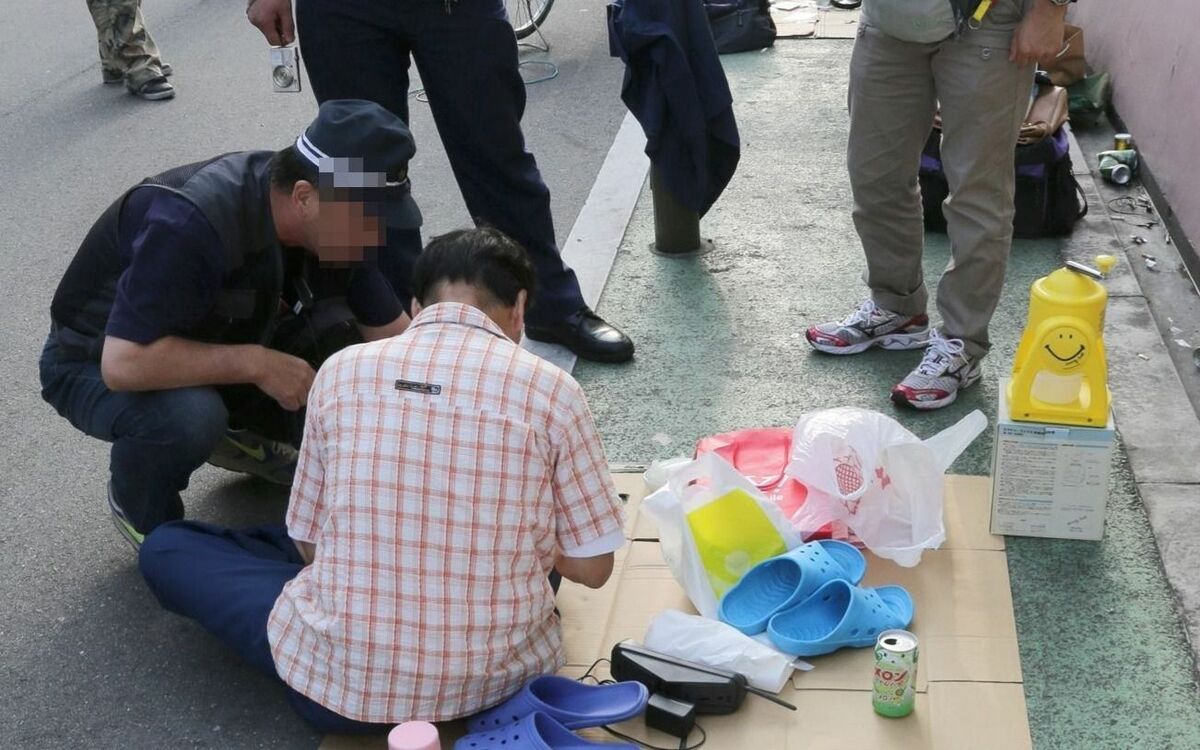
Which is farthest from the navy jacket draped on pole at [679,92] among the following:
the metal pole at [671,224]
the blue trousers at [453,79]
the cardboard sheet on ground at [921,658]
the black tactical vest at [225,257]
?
the black tactical vest at [225,257]

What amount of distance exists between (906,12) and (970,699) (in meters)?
1.69

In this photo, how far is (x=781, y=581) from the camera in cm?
293

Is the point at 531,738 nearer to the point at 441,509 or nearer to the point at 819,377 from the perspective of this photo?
the point at 441,509

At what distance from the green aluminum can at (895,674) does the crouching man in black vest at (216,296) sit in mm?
1332

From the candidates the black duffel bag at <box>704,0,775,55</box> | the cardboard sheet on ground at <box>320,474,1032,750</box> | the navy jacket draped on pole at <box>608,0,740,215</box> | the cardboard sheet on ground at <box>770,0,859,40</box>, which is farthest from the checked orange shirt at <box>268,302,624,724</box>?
the cardboard sheet on ground at <box>770,0,859,40</box>

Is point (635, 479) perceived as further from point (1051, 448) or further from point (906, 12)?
point (906, 12)

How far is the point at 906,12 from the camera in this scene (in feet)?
11.0

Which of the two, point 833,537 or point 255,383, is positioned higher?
point 255,383

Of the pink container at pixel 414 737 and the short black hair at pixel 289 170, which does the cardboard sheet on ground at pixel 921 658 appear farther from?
the short black hair at pixel 289 170

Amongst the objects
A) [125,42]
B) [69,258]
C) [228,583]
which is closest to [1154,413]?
[228,583]

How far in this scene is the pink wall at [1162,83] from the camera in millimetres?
4676

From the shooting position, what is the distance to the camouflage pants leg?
22.5 feet

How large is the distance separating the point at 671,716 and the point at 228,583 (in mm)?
935

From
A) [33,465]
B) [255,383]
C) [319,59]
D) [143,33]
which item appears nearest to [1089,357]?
[255,383]
